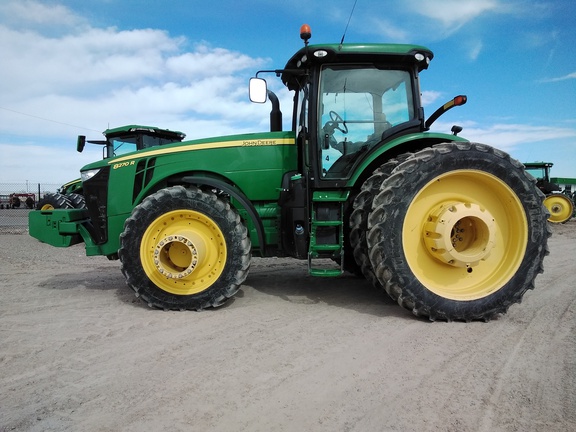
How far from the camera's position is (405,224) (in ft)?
11.9

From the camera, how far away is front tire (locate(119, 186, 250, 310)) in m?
3.89

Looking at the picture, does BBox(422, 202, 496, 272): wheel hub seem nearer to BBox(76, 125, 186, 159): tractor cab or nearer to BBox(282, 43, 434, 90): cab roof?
BBox(282, 43, 434, 90): cab roof

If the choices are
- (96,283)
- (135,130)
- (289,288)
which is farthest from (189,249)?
(135,130)

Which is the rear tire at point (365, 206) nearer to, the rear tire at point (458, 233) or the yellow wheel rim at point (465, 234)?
the rear tire at point (458, 233)

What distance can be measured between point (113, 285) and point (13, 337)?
1.96m

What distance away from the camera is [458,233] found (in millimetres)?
3811

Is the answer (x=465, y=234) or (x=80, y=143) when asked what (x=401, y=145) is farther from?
(x=80, y=143)

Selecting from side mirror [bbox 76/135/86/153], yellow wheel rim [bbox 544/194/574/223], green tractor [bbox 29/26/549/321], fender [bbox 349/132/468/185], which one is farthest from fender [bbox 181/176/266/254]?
yellow wheel rim [bbox 544/194/574/223]

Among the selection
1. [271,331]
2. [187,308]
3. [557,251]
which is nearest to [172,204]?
[187,308]

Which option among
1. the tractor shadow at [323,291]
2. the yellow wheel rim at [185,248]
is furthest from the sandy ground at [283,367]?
the yellow wheel rim at [185,248]

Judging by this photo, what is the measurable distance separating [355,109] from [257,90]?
102 cm

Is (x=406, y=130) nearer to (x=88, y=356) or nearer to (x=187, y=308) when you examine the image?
(x=187, y=308)

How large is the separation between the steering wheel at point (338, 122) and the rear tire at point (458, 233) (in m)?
0.84

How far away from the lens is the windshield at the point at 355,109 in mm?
4078
